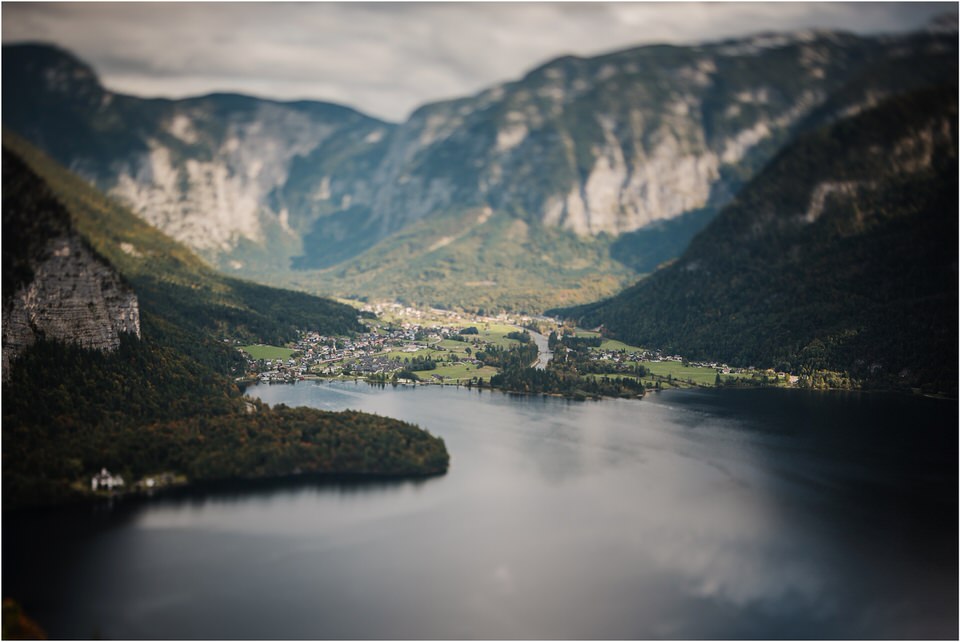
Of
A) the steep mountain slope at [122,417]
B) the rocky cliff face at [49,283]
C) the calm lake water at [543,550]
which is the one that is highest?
the rocky cliff face at [49,283]

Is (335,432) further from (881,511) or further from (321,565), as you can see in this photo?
(881,511)

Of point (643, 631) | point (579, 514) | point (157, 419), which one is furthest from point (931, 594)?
point (157, 419)

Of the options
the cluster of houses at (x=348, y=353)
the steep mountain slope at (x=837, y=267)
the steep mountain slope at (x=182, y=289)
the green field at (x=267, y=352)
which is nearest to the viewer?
the steep mountain slope at (x=837, y=267)

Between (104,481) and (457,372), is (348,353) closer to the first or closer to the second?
(457,372)

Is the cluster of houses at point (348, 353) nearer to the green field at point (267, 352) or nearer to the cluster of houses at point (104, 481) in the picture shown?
the green field at point (267, 352)

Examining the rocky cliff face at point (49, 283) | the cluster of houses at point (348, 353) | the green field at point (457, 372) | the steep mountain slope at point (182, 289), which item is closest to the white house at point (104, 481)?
the rocky cliff face at point (49, 283)

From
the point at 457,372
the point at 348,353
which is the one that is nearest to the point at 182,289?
the point at 348,353

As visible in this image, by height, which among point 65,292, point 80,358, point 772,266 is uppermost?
point 772,266
